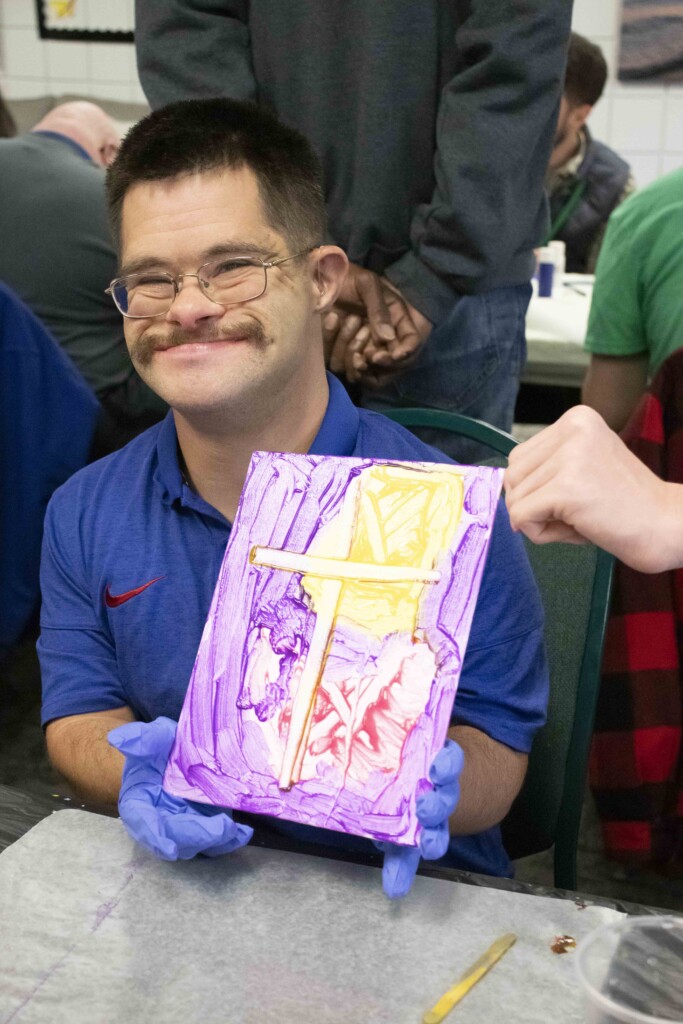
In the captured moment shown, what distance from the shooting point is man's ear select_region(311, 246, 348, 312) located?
48.2 inches

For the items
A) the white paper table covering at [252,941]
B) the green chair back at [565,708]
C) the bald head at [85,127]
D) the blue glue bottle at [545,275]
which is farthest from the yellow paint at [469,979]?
the blue glue bottle at [545,275]

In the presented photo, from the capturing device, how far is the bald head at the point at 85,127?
2854 millimetres

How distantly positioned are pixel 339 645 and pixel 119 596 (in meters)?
0.37

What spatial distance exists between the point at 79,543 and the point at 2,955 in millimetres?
500

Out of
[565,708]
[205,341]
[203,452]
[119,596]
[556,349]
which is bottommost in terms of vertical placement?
[556,349]

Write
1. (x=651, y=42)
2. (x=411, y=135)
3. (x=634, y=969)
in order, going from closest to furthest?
(x=634, y=969) → (x=411, y=135) → (x=651, y=42)

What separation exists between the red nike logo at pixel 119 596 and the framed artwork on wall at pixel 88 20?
5.01m

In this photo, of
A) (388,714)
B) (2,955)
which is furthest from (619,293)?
(2,955)

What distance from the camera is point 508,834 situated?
122 cm

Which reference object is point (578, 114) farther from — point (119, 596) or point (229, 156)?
point (119, 596)

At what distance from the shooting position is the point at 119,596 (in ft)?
3.76

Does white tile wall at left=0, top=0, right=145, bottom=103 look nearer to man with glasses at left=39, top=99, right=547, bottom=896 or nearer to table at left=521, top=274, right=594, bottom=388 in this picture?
table at left=521, top=274, right=594, bottom=388

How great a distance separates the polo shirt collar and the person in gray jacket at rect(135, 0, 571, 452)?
34 centimetres

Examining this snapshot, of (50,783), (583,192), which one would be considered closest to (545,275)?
(583,192)
